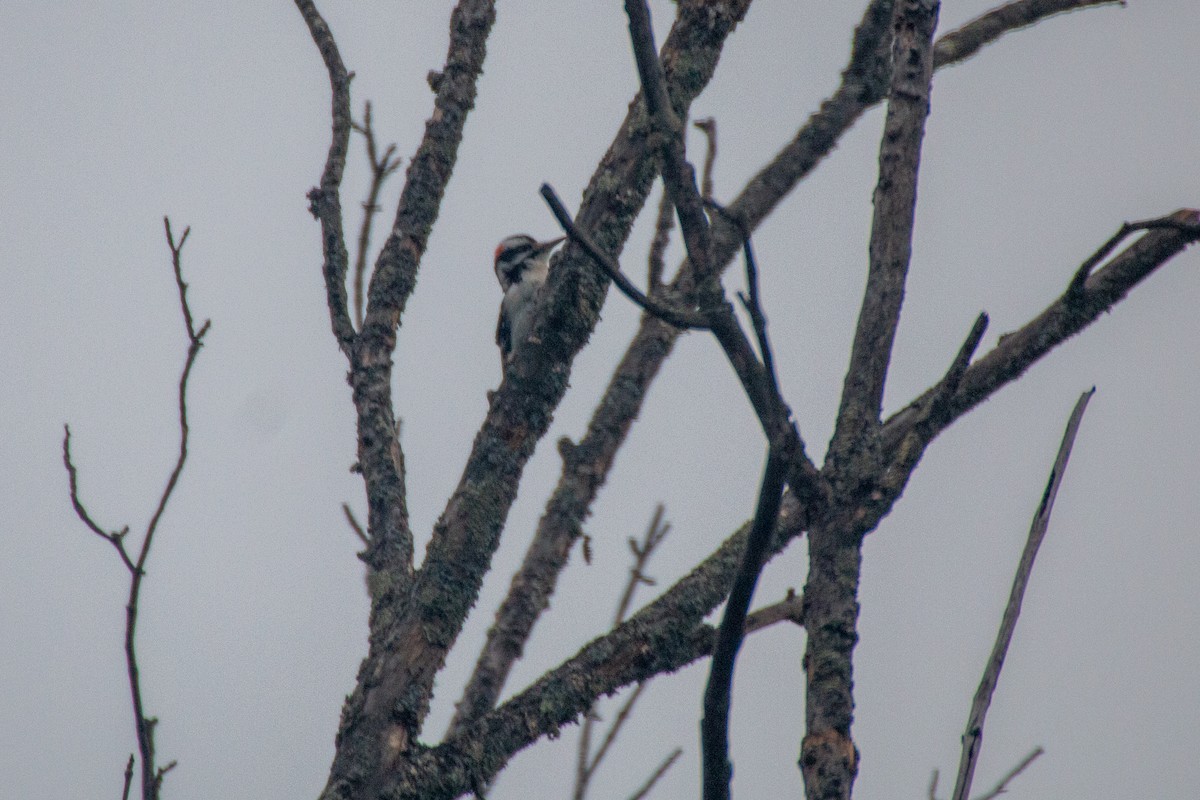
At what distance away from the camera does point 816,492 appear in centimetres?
227

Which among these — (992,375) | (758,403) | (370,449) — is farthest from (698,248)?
(370,449)

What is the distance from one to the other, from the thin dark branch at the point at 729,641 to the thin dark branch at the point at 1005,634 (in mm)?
392

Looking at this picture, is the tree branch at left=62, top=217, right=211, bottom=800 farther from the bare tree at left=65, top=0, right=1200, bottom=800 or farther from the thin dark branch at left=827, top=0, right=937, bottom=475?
the thin dark branch at left=827, top=0, right=937, bottom=475

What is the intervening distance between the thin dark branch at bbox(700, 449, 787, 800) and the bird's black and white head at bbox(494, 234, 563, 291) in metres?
6.73

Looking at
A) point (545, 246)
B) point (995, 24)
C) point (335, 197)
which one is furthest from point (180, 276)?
point (545, 246)

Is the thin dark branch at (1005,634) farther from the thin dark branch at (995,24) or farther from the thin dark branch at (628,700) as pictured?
the thin dark branch at (995,24)

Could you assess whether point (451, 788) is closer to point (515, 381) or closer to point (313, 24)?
point (515, 381)

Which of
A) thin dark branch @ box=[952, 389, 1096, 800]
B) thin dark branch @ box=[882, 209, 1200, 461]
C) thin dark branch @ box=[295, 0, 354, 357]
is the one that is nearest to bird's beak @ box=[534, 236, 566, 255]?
thin dark branch @ box=[295, 0, 354, 357]

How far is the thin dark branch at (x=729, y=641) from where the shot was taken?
1.99m

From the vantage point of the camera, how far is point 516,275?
8.82 meters

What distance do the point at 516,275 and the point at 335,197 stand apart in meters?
5.11

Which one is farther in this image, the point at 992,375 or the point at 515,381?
the point at 515,381

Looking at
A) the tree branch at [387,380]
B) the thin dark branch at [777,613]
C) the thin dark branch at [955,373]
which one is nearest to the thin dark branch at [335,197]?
the tree branch at [387,380]

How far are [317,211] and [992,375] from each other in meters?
2.10
